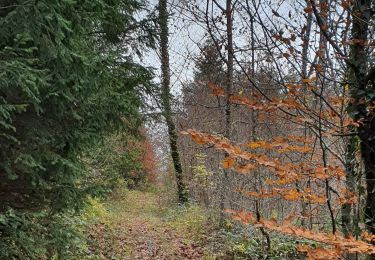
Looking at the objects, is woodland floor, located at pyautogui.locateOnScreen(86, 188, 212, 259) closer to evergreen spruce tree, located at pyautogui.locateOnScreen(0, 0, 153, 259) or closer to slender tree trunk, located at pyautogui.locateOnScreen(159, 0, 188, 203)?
slender tree trunk, located at pyautogui.locateOnScreen(159, 0, 188, 203)

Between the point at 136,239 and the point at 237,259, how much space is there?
93.6 inches

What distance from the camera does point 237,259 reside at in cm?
683

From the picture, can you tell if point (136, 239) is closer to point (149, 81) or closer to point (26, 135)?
point (149, 81)

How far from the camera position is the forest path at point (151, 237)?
714 centimetres


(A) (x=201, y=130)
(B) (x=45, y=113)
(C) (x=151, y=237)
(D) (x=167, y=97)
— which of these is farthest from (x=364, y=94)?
(C) (x=151, y=237)

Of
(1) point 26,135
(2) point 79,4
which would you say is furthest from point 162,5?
(1) point 26,135

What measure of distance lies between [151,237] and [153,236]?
0.38 feet

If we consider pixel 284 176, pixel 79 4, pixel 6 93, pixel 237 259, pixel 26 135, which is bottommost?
pixel 237 259

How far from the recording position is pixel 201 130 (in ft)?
16.3

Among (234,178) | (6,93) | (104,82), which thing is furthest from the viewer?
(234,178)

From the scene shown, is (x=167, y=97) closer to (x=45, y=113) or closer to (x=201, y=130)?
(x=201, y=130)

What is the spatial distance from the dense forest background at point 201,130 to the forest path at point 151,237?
0.05 metres

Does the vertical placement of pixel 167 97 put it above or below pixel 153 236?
above

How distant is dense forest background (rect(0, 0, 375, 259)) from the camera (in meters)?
3.04
